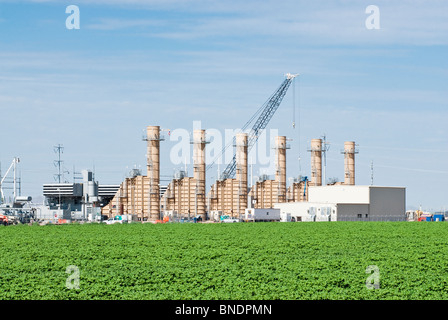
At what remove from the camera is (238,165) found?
13138 cm

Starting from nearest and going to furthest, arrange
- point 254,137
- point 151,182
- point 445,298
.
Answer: point 445,298 < point 151,182 < point 254,137

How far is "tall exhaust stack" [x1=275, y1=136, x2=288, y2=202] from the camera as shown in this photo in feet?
456

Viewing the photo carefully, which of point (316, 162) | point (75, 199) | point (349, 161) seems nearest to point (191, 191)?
point (75, 199)

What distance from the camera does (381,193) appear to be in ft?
348

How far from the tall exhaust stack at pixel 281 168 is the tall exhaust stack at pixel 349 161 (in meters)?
18.1

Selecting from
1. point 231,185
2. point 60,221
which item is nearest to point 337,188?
point 231,185

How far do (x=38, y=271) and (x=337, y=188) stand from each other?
83.0m

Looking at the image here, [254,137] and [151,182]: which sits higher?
[254,137]

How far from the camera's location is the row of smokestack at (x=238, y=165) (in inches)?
4550

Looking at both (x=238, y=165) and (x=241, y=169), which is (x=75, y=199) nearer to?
(x=238, y=165)

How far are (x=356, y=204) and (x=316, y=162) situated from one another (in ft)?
146

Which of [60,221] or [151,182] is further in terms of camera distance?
[151,182]
